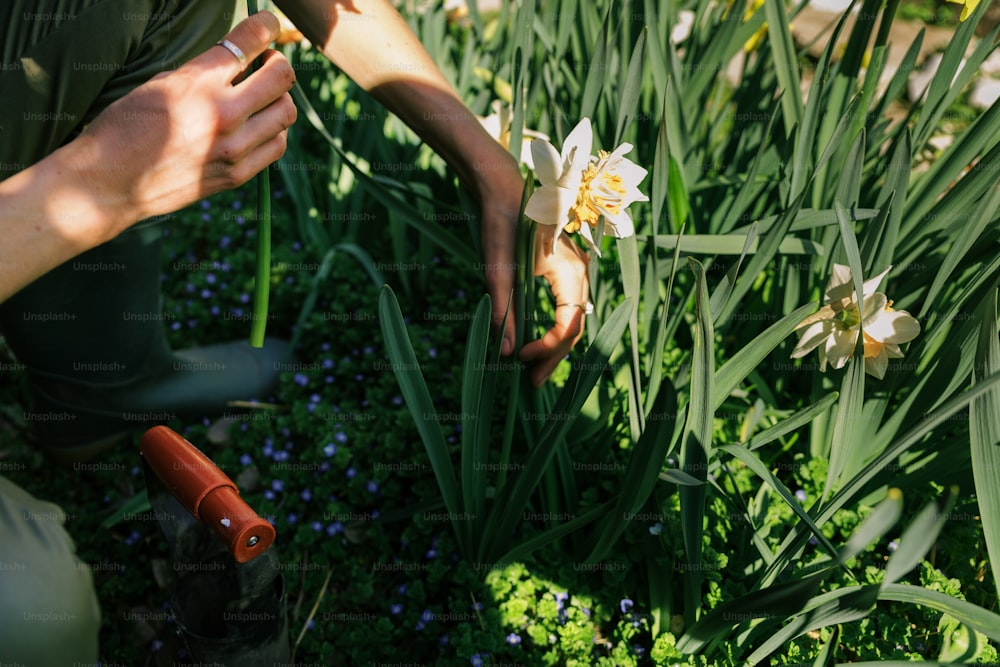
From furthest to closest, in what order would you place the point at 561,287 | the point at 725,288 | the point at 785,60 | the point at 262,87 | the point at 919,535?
the point at 785,60 → the point at 561,287 → the point at 725,288 → the point at 262,87 → the point at 919,535

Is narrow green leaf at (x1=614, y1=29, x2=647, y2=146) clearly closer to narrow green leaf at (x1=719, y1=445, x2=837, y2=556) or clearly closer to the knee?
narrow green leaf at (x1=719, y1=445, x2=837, y2=556)

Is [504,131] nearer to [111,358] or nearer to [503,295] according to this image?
[503,295]

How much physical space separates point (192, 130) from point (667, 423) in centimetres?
75

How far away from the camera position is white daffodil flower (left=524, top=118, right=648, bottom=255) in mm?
1053

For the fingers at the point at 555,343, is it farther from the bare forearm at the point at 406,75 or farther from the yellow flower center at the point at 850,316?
the yellow flower center at the point at 850,316

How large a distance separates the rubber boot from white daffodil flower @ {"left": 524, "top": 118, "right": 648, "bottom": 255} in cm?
88

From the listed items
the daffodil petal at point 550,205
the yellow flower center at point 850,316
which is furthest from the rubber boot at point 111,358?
the yellow flower center at point 850,316

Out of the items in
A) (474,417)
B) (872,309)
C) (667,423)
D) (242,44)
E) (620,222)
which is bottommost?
(474,417)

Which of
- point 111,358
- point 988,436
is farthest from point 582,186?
point 111,358

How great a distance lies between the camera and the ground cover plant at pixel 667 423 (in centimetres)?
114

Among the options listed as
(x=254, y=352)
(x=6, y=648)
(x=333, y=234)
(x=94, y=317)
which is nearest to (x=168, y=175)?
(x=6, y=648)

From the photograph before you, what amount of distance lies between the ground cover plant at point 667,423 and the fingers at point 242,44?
1.40 ft

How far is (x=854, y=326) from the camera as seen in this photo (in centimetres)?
120

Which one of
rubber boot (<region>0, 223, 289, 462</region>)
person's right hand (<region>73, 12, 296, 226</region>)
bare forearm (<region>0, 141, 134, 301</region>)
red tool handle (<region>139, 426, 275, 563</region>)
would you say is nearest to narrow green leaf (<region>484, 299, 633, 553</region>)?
red tool handle (<region>139, 426, 275, 563</region>)
